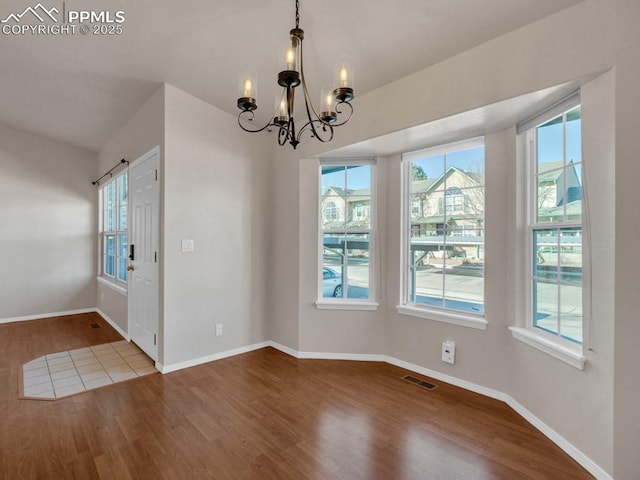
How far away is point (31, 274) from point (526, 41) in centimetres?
684

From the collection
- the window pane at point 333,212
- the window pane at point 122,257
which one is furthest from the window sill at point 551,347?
the window pane at point 122,257

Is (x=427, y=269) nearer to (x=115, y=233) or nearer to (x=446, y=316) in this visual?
(x=446, y=316)

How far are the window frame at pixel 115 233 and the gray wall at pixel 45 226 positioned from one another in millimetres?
252

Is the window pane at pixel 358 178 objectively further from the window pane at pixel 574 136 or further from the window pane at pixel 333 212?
the window pane at pixel 574 136

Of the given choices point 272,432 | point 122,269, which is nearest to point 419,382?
point 272,432

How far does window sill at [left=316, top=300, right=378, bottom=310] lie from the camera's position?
347 cm

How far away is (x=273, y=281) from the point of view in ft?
13.0

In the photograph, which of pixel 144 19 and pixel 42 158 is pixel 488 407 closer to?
pixel 144 19

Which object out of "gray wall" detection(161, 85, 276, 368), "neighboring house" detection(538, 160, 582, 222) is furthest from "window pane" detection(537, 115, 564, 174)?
"gray wall" detection(161, 85, 276, 368)

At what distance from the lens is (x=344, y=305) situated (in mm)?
3527

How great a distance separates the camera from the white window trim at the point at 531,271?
202 centimetres

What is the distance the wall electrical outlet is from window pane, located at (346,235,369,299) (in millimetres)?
914

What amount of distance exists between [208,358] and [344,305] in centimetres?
151

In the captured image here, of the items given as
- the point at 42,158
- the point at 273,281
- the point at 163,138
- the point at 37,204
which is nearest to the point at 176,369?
the point at 273,281
